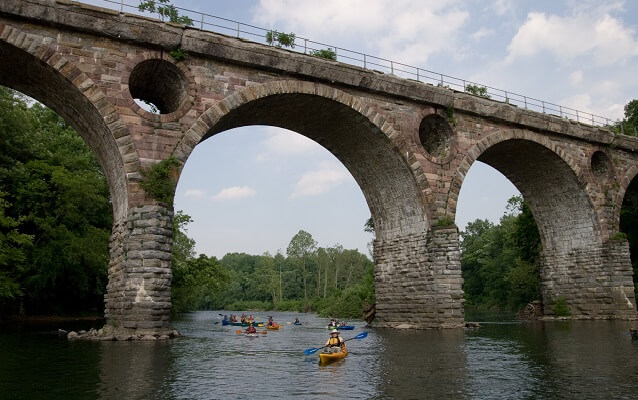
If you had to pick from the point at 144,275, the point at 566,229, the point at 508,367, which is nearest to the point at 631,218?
the point at 566,229

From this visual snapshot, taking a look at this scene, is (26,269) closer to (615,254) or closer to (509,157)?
(509,157)

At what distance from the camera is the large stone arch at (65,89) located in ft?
54.4

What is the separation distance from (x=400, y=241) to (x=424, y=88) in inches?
254

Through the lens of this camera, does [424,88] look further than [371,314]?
No

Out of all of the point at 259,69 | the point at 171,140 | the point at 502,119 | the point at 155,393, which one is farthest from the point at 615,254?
the point at 155,393

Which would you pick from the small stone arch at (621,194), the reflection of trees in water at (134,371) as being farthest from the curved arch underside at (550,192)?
the reflection of trees in water at (134,371)

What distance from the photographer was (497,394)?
8.61m

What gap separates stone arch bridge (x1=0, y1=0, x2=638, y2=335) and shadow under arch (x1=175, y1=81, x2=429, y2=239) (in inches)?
2.5

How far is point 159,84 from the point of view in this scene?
64.9 feet

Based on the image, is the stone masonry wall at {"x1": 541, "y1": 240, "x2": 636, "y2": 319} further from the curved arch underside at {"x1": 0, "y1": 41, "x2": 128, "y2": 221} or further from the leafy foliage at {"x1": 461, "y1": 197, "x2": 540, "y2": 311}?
the curved arch underside at {"x1": 0, "y1": 41, "x2": 128, "y2": 221}

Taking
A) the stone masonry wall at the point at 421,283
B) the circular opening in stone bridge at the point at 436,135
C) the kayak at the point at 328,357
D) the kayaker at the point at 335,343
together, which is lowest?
the kayak at the point at 328,357

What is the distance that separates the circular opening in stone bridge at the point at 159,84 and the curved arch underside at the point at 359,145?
1.80 m

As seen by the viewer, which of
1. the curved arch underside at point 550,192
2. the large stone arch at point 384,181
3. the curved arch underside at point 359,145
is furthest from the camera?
the curved arch underside at point 550,192

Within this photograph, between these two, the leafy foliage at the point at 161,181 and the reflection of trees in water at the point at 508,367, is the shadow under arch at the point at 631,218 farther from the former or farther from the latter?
the leafy foliage at the point at 161,181
